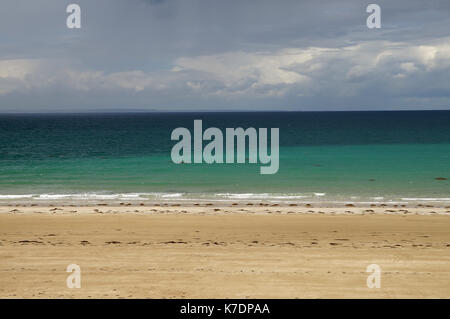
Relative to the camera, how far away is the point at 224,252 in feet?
35.4

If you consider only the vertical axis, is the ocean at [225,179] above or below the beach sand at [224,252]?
above

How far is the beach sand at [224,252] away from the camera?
8.12m

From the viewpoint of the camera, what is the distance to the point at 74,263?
31.8ft

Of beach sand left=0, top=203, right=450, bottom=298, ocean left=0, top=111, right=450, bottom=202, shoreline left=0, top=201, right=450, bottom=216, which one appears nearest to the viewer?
beach sand left=0, top=203, right=450, bottom=298

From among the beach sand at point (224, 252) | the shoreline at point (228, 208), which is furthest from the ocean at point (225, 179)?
the beach sand at point (224, 252)

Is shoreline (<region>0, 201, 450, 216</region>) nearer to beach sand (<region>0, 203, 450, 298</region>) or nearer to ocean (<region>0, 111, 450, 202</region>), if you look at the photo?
beach sand (<region>0, 203, 450, 298</region>)

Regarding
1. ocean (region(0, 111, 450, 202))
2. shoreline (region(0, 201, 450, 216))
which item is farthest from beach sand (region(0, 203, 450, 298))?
ocean (region(0, 111, 450, 202))

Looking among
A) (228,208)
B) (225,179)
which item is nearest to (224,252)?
(228,208)

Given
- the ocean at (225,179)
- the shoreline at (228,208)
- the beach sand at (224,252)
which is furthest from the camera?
the ocean at (225,179)

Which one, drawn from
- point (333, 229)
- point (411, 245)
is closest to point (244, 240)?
point (333, 229)

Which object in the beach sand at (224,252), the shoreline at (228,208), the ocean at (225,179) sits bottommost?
the beach sand at (224,252)

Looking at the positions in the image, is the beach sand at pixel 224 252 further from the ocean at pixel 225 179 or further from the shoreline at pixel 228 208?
the ocean at pixel 225 179

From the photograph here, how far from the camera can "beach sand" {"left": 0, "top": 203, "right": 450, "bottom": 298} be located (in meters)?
8.12
